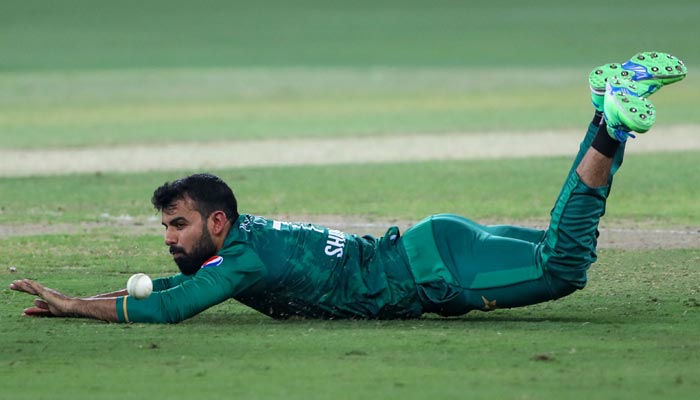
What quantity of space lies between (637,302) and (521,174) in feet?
31.5

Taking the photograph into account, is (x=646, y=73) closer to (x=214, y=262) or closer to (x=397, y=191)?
(x=214, y=262)

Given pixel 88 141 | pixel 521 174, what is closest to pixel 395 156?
pixel 521 174

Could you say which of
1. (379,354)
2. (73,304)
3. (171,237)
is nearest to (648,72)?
(379,354)

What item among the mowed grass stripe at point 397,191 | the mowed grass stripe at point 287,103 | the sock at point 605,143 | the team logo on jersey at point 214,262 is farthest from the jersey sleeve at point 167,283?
the mowed grass stripe at point 287,103

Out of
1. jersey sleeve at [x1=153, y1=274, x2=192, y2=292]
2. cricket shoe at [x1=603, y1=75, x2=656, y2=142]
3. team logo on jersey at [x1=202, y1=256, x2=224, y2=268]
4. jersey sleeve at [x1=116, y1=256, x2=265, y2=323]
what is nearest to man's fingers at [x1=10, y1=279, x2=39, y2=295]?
jersey sleeve at [x1=116, y1=256, x2=265, y2=323]

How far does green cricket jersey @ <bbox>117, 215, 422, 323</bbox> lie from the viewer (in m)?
7.33

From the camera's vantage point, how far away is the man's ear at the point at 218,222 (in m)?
7.48

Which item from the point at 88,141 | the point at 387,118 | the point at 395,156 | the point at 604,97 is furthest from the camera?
the point at 387,118

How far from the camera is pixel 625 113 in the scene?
7.45 meters

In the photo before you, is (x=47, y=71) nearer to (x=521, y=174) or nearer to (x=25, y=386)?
(x=521, y=174)

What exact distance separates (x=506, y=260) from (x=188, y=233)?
1.81 m

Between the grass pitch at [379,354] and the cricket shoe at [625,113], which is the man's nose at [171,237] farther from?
the cricket shoe at [625,113]

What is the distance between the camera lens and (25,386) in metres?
6.18

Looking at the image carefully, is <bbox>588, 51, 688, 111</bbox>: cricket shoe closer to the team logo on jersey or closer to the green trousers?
the green trousers
